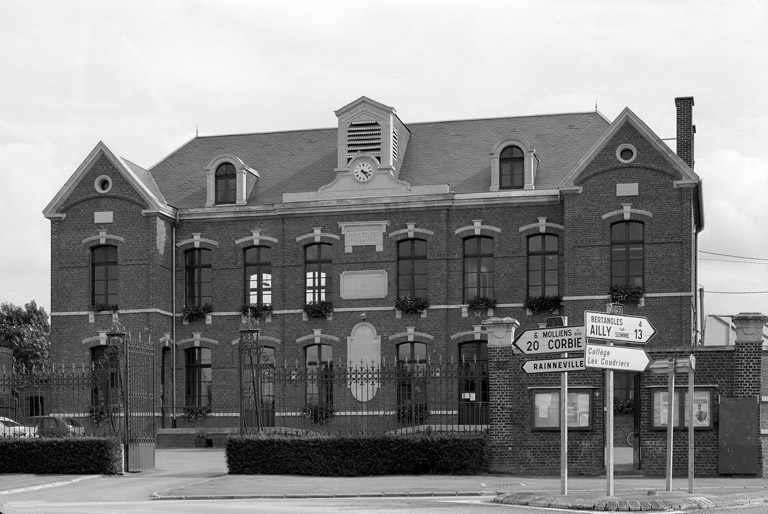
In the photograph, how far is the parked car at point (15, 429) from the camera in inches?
1120

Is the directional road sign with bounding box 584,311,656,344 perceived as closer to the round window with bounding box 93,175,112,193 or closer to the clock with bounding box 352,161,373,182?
the clock with bounding box 352,161,373,182

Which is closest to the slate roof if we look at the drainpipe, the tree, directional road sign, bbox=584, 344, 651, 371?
the drainpipe

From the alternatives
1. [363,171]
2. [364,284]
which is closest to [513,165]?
[363,171]

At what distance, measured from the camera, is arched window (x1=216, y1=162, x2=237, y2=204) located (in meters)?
41.5

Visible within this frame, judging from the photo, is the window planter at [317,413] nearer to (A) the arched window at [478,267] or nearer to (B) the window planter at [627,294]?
(A) the arched window at [478,267]

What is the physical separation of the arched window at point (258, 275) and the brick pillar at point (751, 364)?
19342 mm

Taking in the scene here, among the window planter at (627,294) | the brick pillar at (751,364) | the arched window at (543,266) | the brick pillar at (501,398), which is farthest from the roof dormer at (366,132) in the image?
the brick pillar at (751,364)

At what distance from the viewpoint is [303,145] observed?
143 feet

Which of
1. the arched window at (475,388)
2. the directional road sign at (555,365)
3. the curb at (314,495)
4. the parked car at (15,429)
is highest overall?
the directional road sign at (555,365)

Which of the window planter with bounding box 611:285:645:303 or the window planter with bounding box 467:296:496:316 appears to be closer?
the window planter with bounding box 611:285:645:303

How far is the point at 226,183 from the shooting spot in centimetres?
4162

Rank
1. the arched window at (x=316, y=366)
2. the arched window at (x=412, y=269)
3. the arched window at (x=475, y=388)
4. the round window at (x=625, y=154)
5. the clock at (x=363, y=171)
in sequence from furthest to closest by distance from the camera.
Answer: the clock at (x=363, y=171)
the arched window at (x=412, y=269)
the arched window at (x=316, y=366)
the round window at (x=625, y=154)
the arched window at (x=475, y=388)

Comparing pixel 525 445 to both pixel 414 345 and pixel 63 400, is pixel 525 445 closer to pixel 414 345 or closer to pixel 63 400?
pixel 414 345

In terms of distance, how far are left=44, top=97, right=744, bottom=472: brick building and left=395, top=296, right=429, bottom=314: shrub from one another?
228 mm
